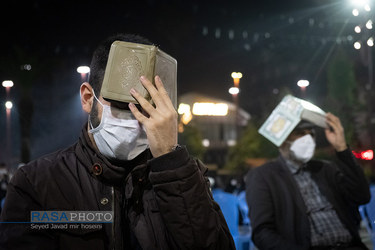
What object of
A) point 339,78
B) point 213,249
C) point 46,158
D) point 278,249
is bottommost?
point 278,249

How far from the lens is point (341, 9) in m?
4.03

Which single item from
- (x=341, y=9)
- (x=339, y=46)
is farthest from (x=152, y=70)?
(x=339, y=46)

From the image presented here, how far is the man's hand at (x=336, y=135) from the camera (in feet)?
10.8

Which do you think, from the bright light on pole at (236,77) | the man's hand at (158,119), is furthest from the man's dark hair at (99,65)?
the bright light on pole at (236,77)

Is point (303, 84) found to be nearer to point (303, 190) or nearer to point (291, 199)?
point (303, 190)

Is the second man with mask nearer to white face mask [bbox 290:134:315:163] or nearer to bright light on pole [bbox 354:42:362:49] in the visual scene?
white face mask [bbox 290:134:315:163]

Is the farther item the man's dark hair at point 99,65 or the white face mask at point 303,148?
the white face mask at point 303,148

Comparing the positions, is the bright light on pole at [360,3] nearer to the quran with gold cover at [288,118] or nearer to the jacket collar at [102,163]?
the quran with gold cover at [288,118]

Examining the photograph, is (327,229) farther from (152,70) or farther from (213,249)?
(152,70)

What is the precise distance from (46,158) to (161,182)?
0.54m

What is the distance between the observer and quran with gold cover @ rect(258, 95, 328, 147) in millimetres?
3283

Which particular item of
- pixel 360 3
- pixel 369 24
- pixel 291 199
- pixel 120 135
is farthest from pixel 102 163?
pixel 360 3

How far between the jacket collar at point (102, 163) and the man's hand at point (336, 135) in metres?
2.16

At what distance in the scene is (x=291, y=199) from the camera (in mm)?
3096
